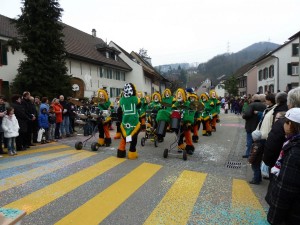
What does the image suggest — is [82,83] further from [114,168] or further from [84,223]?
[84,223]

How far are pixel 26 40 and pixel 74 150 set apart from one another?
11678mm

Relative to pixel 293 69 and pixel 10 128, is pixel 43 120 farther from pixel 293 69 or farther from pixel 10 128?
pixel 293 69

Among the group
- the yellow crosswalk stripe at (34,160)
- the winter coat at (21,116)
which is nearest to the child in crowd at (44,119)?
the winter coat at (21,116)

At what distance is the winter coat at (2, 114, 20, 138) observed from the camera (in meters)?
9.32

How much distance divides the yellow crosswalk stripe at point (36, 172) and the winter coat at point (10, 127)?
81.1 inches

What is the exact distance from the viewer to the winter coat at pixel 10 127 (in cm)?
932

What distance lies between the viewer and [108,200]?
5.37m

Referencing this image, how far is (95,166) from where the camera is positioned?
7.88 meters

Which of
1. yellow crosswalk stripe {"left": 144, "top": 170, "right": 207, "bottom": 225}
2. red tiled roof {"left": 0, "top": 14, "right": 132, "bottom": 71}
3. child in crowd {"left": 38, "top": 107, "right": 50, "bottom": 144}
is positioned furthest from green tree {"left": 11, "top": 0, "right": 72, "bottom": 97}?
yellow crosswalk stripe {"left": 144, "top": 170, "right": 207, "bottom": 225}

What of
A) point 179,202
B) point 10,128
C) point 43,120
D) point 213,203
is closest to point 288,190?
point 213,203

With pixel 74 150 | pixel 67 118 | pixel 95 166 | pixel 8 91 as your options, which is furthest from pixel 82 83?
pixel 95 166

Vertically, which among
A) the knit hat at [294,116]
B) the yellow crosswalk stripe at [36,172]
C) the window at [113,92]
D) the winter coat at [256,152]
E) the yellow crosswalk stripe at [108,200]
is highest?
the window at [113,92]

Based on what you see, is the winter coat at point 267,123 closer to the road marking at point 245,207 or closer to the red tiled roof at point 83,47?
the road marking at point 245,207

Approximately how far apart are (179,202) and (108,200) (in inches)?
50.0
